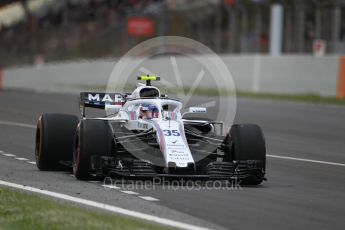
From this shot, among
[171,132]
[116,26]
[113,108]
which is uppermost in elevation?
[116,26]

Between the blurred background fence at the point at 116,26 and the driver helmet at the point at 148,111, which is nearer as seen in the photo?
the driver helmet at the point at 148,111

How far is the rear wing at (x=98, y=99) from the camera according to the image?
534 inches

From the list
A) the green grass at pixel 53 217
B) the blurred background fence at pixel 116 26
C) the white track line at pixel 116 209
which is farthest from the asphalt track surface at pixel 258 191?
the blurred background fence at pixel 116 26

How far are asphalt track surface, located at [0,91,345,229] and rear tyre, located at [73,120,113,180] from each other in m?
0.17

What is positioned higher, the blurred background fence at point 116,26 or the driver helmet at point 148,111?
the blurred background fence at point 116,26

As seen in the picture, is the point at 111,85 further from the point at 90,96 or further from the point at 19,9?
the point at 19,9

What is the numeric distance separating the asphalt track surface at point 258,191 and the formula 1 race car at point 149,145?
0.23m

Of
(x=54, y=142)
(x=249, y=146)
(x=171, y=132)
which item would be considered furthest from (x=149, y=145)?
(x=54, y=142)

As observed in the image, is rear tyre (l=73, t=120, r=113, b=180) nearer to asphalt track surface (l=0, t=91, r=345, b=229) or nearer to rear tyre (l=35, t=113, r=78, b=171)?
asphalt track surface (l=0, t=91, r=345, b=229)

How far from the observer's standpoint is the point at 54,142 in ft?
42.0

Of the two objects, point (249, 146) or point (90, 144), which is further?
point (249, 146)

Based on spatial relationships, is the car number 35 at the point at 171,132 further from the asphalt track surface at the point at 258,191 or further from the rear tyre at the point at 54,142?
the rear tyre at the point at 54,142

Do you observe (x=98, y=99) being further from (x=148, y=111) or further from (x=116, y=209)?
(x=116, y=209)

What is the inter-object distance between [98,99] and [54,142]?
1136mm
